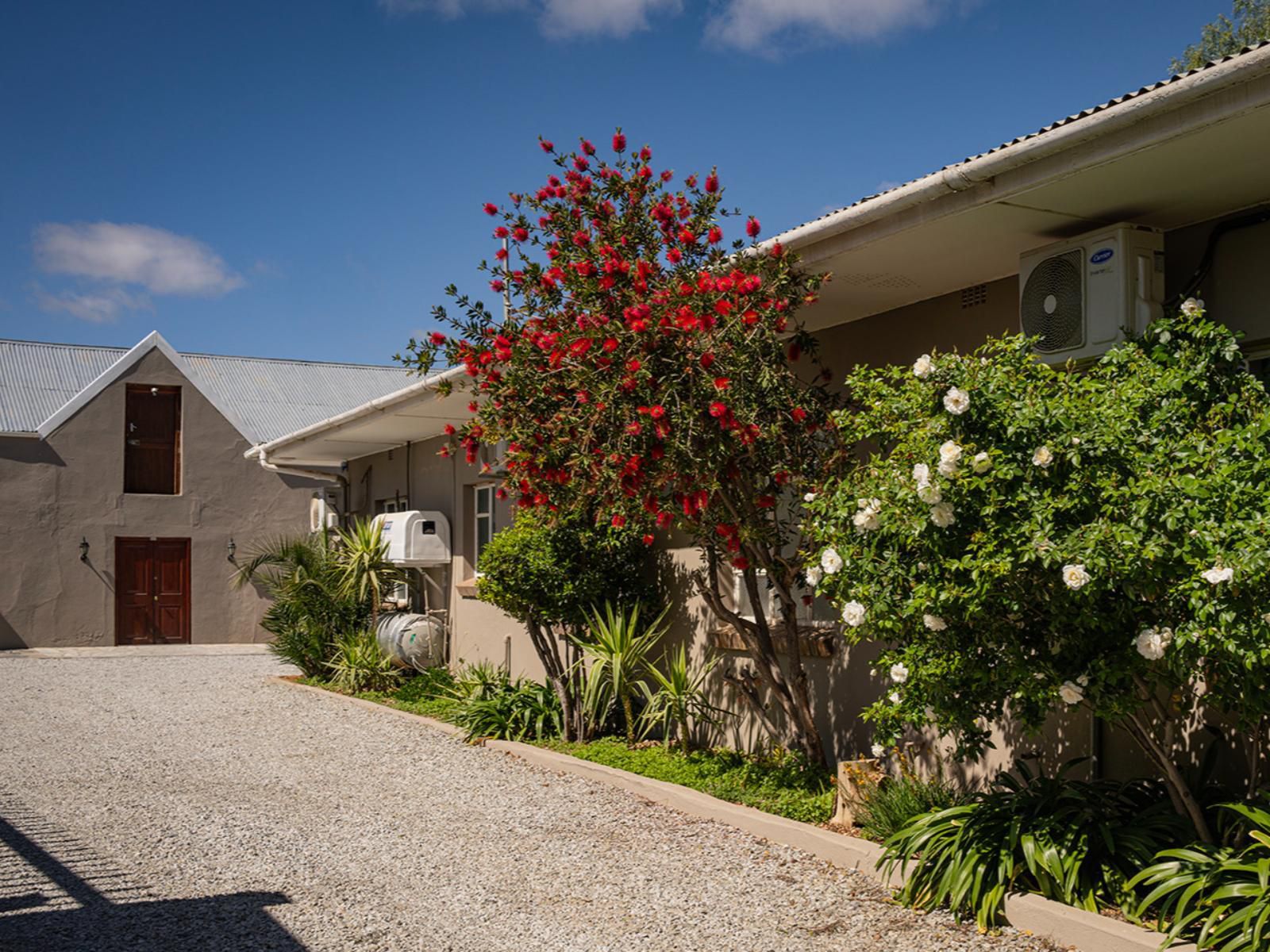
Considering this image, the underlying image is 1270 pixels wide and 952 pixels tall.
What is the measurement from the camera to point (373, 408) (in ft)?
40.7

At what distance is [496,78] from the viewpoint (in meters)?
9.98

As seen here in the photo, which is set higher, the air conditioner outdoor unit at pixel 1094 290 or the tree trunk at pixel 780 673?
the air conditioner outdoor unit at pixel 1094 290

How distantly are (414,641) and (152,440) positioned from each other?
11796 millimetres

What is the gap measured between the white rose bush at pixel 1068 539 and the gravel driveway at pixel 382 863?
1074mm

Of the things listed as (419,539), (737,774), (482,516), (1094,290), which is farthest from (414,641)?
(1094,290)

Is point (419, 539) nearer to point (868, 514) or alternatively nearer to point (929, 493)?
point (868, 514)

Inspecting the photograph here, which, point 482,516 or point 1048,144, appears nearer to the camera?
point 1048,144

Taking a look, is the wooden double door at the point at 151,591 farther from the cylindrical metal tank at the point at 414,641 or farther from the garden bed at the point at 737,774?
the garden bed at the point at 737,774

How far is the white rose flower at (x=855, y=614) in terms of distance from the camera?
4934mm

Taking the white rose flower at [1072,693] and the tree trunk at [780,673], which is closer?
the white rose flower at [1072,693]

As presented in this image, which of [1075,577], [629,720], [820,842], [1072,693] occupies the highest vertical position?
[1075,577]

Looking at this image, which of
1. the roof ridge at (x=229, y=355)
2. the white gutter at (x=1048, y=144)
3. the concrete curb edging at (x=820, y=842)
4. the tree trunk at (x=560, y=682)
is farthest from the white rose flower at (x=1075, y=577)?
the roof ridge at (x=229, y=355)

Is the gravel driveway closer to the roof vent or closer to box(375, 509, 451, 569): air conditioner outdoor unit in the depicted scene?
the roof vent

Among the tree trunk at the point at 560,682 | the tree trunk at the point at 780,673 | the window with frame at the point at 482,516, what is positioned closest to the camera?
the tree trunk at the point at 780,673
